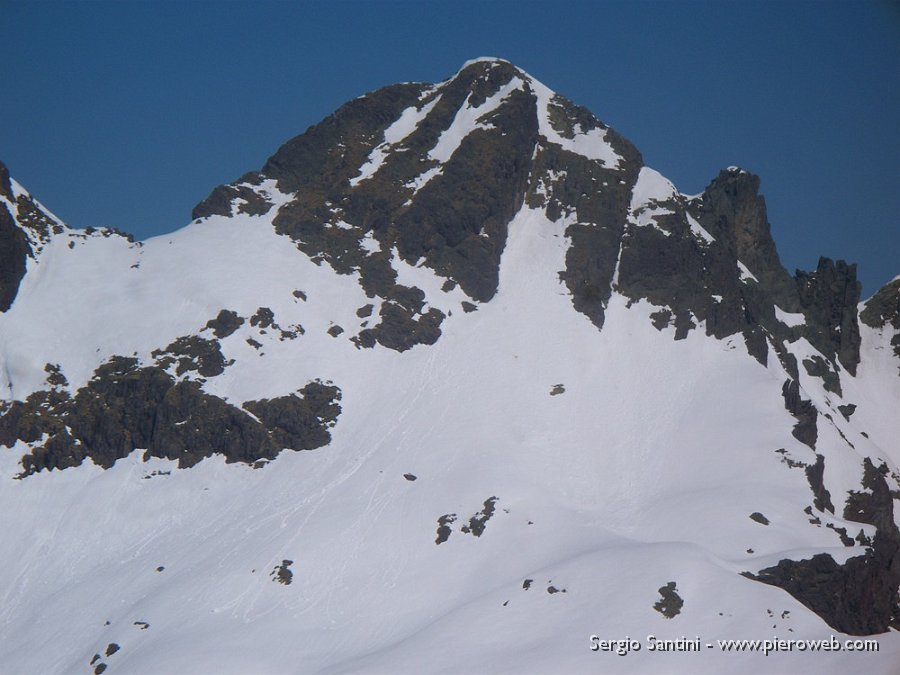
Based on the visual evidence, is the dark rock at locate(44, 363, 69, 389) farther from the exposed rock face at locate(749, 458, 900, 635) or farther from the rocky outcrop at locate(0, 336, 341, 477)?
the exposed rock face at locate(749, 458, 900, 635)

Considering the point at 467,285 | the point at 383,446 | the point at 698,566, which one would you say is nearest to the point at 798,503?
the point at 698,566

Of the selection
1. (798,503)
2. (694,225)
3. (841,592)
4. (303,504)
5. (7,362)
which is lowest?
(841,592)

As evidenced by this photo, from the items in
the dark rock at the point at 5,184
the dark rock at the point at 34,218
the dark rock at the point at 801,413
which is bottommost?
the dark rock at the point at 801,413

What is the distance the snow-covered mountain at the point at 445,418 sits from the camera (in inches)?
2687

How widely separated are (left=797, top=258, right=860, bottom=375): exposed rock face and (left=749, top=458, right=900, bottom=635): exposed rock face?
143 ft

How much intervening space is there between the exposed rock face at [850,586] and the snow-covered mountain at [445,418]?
0.19 metres

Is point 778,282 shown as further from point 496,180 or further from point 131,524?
point 131,524

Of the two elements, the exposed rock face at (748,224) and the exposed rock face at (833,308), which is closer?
the exposed rock face at (833,308)

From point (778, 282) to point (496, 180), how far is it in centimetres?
3228

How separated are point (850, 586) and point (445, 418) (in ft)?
103

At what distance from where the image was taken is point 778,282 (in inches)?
4724

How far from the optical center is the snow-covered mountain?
68250 mm

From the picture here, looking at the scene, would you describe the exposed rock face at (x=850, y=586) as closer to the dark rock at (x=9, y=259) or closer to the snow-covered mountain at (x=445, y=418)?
the snow-covered mountain at (x=445, y=418)

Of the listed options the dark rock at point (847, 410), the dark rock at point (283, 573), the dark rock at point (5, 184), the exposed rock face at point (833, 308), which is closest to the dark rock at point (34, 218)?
the dark rock at point (5, 184)
